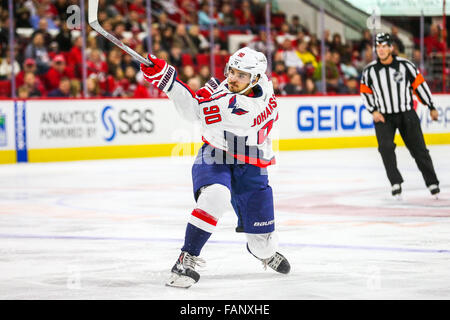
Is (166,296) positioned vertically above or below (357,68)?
below

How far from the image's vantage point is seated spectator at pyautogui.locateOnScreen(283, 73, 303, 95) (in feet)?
50.3

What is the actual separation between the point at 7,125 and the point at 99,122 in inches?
54.1

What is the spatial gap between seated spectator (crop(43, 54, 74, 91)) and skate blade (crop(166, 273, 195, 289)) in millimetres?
8937

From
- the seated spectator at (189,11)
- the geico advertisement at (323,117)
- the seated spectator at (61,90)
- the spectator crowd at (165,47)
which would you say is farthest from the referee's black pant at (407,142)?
the seated spectator at (189,11)

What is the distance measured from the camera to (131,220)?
6.88 meters

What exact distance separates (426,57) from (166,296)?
43.5 ft

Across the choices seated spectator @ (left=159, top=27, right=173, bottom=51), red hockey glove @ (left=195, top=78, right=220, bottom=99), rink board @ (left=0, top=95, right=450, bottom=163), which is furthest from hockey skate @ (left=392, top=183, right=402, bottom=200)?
seated spectator @ (left=159, top=27, right=173, bottom=51)

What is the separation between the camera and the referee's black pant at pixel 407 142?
26.9ft

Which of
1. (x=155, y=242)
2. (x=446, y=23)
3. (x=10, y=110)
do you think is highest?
(x=446, y=23)

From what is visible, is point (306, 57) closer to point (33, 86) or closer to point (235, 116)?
point (33, 86)

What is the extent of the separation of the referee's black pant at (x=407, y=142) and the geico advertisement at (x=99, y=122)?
6.03 m

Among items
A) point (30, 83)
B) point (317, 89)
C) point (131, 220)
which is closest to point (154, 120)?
point (30, 83)

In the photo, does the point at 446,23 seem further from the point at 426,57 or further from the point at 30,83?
the point at 30,83

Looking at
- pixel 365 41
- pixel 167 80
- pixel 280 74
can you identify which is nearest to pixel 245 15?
pixel 280 74
